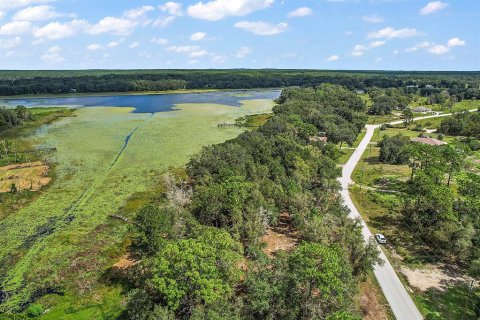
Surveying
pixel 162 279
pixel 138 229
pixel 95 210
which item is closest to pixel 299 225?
pixel 138 229

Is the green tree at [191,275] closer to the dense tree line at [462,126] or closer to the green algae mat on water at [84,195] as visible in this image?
the green algae mat on water at [84,195]

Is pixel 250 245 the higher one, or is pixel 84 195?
pixel 84 195

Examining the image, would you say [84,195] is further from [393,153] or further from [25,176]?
[393,153]

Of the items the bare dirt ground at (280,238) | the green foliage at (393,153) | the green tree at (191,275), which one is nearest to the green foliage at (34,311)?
the green tree at (191,275)

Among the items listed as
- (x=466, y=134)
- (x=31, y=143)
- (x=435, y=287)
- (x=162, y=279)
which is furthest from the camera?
(x=466, y=134)

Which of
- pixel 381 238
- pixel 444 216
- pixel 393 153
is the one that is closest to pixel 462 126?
pixel 393 153

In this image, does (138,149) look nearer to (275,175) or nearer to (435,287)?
(275,175)

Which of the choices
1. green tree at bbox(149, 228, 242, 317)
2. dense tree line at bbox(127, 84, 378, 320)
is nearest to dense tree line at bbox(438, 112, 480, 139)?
dense tree line at bbox(127, 84, 378, 320)
